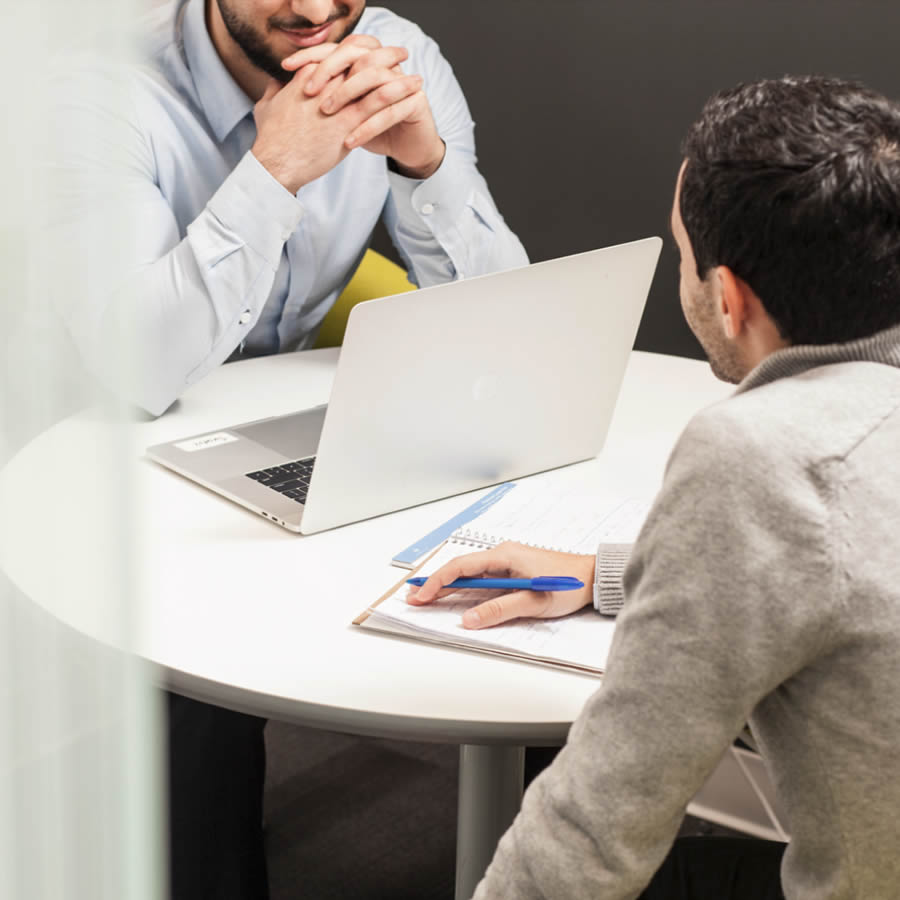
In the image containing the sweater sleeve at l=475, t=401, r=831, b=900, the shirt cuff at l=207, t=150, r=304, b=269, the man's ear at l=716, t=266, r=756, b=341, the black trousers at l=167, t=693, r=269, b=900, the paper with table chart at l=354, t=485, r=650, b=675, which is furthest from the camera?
the shirt cuff at l=207, t=150, r=304, b=269

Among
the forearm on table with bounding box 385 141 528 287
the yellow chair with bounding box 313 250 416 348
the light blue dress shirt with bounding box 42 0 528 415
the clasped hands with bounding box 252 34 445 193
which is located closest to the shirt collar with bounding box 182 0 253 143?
the light blue dress shirt with bounding box 42 0 528 415

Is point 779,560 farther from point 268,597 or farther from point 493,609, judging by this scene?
point 268,597

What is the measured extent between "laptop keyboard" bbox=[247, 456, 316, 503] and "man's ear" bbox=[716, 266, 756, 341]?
1.89 ft

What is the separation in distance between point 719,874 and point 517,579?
34cm

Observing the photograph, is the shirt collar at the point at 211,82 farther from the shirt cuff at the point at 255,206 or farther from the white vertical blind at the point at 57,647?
the white vertical blind at the point at 57,647

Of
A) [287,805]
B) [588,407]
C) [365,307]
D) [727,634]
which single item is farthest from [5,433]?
[287,805]

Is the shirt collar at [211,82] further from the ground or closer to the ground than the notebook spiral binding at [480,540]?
further from the ground

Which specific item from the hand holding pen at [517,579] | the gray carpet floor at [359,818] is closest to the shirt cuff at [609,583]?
the hand holding pen at [517,579]

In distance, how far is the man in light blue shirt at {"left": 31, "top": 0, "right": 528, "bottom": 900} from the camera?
1562 mm

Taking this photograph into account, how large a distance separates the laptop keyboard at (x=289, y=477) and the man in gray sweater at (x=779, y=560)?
1.88 feet

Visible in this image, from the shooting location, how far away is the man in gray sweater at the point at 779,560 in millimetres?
655

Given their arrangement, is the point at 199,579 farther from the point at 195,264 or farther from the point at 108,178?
the point at 108,178

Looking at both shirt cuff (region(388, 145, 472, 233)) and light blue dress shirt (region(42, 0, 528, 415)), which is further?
shirt cuff (region(388, 145, 472, 233))

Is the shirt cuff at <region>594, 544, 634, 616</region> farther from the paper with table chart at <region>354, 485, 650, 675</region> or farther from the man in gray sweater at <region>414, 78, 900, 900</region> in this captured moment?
the man in gray sweater at <region>414, 78, 900, 900</region>
